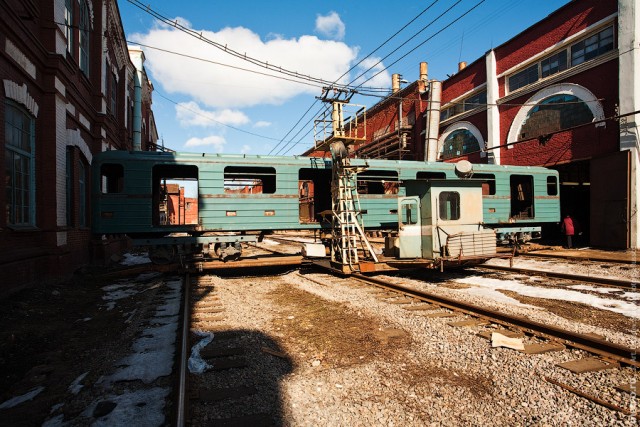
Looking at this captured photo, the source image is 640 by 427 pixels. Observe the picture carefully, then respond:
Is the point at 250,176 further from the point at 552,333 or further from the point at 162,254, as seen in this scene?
the point at 552,333

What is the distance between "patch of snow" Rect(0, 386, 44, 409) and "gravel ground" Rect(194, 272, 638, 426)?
1601 mm

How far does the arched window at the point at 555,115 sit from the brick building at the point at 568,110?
0.04 m

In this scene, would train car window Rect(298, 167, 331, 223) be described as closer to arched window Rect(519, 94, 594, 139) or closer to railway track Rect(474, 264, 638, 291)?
railway track Rect(474, 264, 638, 291)

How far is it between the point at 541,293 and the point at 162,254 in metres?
9.45

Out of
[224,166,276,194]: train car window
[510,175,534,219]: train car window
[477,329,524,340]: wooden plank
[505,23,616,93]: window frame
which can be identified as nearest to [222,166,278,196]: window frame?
[224,166,276,194]: train car window

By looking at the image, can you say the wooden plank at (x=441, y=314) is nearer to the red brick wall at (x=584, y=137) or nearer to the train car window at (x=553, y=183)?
the train car window at (x=553, y=183)

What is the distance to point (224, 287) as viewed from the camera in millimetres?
8945

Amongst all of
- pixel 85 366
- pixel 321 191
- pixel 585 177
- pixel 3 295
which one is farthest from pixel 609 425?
pixel 585 177

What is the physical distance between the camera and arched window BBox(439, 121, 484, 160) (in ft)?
71.9

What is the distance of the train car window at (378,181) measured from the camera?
11.8 meters

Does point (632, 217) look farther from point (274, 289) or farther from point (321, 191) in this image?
point (274, 289)

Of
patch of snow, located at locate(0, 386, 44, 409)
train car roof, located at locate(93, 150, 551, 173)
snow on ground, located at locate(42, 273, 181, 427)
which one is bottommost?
patch of snow, located at locate(0, 386, 44, 409)

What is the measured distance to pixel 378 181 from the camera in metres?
11.4

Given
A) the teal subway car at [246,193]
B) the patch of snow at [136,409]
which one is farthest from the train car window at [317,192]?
the patch of snow at [136,409]
